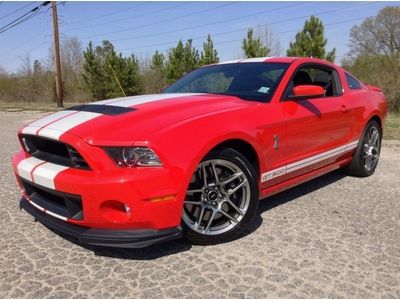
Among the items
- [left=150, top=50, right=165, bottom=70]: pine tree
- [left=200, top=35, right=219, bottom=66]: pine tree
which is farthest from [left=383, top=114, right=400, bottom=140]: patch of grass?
[left=150, top=50, right=165, bottom=70]: pine tree

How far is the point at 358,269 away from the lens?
2.63 m

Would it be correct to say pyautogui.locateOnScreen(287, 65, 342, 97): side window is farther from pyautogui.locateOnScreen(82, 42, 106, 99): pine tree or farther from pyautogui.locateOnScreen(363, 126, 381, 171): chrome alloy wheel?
pyautogui.locateOnScreen(82, 42, 106, 99): pine tree

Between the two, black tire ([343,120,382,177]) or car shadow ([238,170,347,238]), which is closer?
car shadow ([238,170,347,238])

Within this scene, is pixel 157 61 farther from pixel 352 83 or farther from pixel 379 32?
pixel 352 83

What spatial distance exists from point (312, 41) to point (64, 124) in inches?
668

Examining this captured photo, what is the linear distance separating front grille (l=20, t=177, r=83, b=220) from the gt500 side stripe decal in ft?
5.03

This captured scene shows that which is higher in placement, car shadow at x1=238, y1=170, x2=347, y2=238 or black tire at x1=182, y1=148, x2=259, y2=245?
black tire at x1=182, y1=148, x2=259, y2=245

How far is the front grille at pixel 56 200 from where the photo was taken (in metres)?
2.60

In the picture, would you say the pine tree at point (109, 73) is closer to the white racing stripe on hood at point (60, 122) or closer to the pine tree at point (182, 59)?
the pine tree at point (182, 59)

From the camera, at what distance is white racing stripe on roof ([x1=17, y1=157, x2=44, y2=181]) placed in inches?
114

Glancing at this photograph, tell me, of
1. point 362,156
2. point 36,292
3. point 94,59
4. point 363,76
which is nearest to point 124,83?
point 94,59

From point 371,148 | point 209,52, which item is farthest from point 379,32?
point 371,148

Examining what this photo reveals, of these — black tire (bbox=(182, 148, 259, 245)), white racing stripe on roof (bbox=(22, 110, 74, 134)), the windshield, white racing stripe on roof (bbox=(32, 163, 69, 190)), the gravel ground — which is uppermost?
the windshield

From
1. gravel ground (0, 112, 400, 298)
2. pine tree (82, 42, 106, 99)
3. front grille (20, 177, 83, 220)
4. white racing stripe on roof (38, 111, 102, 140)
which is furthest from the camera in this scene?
pine tree (82, 42, 106, 99)
